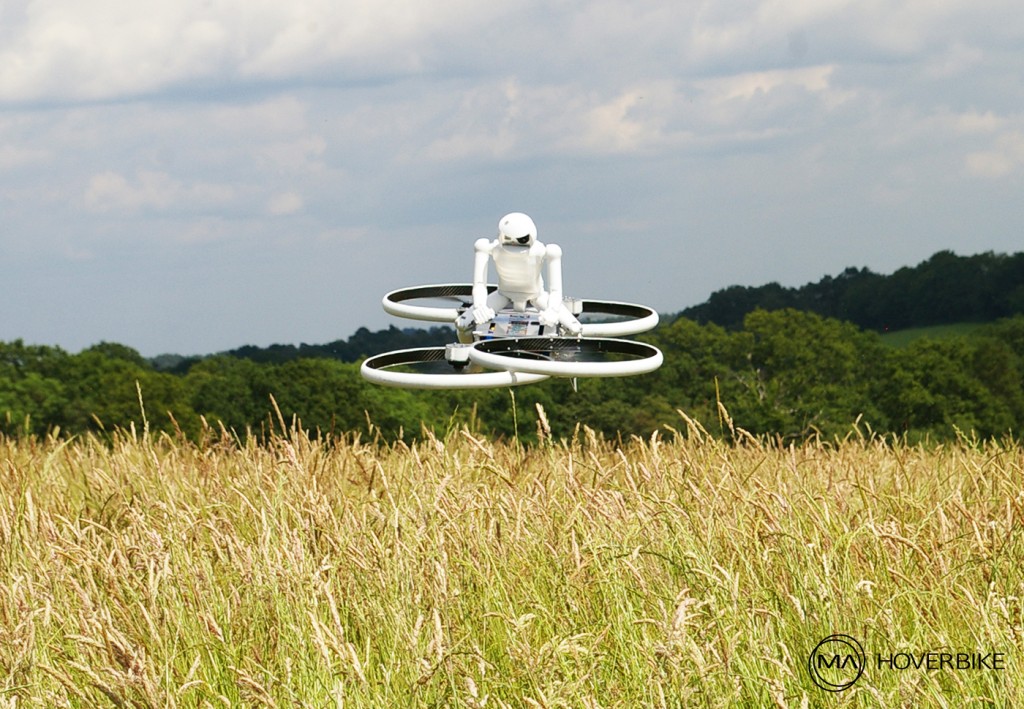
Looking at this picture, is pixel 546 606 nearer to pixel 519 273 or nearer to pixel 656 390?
pixel 519 273

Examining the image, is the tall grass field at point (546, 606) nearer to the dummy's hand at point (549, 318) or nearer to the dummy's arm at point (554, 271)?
the dummy's hand at point (549, 318)

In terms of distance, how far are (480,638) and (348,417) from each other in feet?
43.1

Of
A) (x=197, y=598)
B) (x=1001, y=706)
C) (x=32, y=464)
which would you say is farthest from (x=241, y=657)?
(x=32, y=464)

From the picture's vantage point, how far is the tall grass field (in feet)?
10.4

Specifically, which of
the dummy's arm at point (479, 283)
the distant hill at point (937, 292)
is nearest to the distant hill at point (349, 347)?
the dummy's arm at point (479, 283)

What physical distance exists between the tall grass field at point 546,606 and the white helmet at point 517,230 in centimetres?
157

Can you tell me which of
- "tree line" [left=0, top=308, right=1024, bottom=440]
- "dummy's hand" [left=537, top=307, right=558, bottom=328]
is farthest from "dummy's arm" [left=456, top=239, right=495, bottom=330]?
"tree line" [left=0, top=308, right=1024, bottom=440]

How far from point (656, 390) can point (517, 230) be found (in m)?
12.5

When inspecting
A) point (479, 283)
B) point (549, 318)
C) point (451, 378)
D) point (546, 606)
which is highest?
point (479, 283)

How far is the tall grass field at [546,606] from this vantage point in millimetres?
3176

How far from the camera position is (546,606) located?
4.16 m

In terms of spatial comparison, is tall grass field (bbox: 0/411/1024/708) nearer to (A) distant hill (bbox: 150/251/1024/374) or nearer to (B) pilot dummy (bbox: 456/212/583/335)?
(B) pilot dummy (bbox: 456/212/583/335)

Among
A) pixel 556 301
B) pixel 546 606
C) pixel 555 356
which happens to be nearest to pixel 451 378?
pixel 555 356

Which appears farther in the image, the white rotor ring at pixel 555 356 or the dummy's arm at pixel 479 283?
the dummy's arm at pixel 479 283
